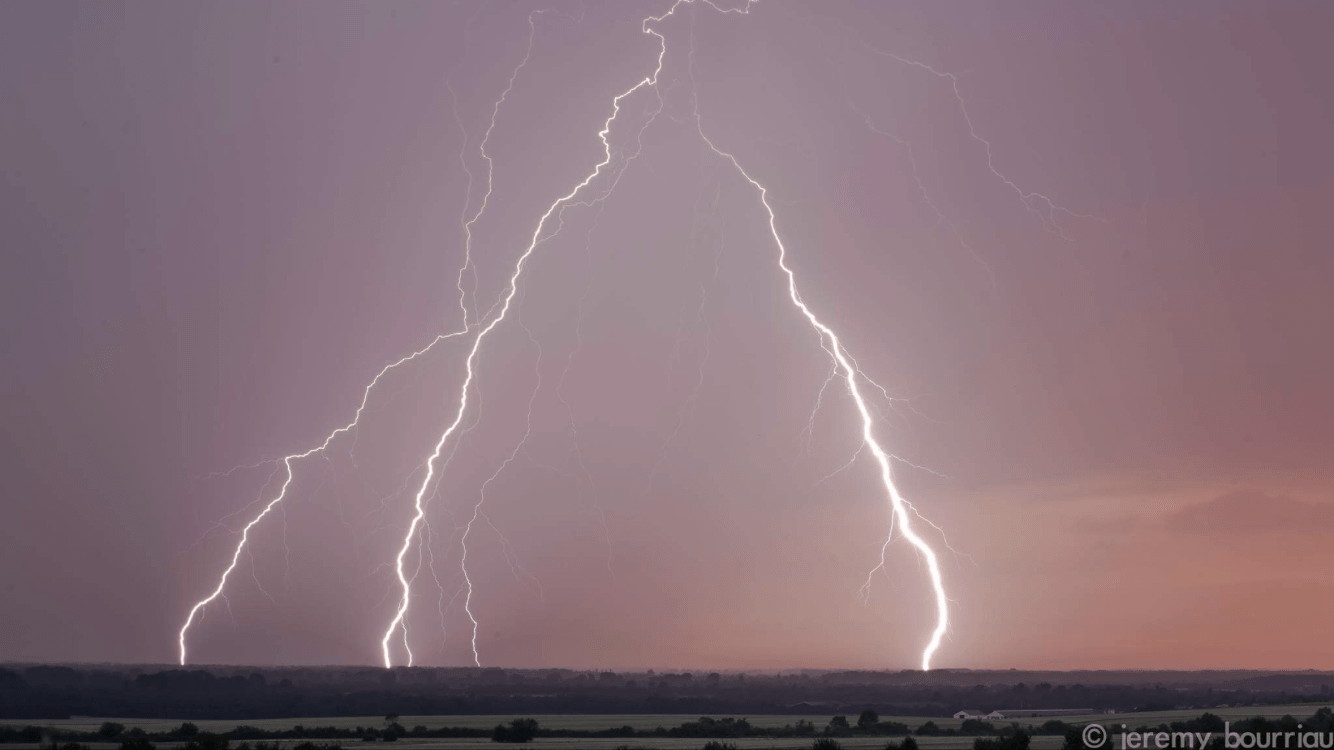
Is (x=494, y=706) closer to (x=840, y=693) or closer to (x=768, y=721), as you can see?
(x=768, y=721)

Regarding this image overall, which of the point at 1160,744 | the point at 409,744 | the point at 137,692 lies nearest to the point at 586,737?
the point at 409,744

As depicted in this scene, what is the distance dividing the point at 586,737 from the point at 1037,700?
38185mm

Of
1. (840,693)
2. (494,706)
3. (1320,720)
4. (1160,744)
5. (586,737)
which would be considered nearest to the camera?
(1160,744)

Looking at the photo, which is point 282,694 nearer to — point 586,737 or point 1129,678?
point 586,737

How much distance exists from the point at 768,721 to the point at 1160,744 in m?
19.0

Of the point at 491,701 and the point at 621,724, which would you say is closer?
the point at 621,724

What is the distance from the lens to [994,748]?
932 inches

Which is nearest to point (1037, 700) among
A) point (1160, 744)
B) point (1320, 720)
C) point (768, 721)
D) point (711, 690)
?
point (711, 690)

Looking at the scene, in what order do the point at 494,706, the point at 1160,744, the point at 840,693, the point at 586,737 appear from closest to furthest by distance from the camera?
the point at 1160,744 → the point at 586,737 → the point at 494,706 → the point at 840,693

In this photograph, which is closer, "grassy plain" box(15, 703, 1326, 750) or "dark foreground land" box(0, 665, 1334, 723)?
"grassy plain" box(15, 703, 1326, 750)

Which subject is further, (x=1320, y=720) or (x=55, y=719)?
(x=55, y=719)

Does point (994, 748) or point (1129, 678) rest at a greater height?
point (994, 748)

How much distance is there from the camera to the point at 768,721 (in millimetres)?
41031

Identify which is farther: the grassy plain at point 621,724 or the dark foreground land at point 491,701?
the dark foreground land at point 491,701
